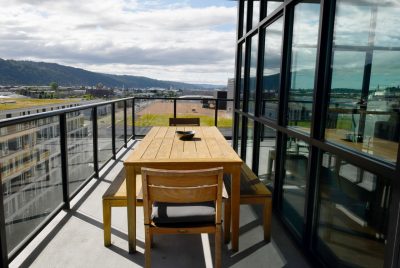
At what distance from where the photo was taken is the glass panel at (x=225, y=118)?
259 inches

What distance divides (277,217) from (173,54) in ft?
60.8

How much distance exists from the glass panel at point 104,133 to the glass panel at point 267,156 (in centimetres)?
226

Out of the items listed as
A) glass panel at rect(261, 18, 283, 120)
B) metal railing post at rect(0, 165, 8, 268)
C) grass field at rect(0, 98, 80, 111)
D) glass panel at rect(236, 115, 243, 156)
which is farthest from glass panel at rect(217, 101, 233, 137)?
grass field at rect(0, 98, 80, 111)

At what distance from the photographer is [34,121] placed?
235 centimetres

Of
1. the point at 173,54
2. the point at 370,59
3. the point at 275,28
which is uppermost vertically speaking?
the point at 173,54

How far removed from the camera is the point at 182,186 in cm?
183

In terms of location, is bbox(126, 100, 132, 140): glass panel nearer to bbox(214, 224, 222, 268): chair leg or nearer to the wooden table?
the wooden table

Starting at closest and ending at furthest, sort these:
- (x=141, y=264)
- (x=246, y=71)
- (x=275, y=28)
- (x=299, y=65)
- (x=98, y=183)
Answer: (x=141, y=264) < (x=299, y=65) < (x=275, y=28) < (x=98, y=183) < (x=246, y=71)

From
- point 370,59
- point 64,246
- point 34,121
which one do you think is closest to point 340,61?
point 370,59

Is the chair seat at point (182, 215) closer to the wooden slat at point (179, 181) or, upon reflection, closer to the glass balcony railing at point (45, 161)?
the wooden slat at point (179, 181)

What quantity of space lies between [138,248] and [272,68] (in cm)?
230

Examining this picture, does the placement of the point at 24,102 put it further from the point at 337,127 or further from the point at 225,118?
the point at 337,127

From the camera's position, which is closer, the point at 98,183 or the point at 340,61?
the point at 340,61

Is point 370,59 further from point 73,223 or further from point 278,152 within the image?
point 73,223
